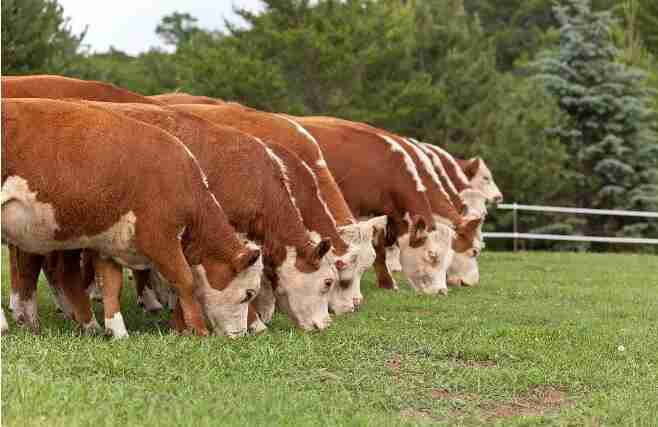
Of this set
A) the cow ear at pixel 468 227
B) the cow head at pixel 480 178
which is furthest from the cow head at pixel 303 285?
the cow head at pixel 480 178

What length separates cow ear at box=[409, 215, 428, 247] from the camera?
46.4ft

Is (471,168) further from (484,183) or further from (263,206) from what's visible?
(263,206)

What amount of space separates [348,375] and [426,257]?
6.82m

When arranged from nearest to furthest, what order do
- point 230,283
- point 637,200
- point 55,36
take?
point 230,283, point 55,36, point 637,200

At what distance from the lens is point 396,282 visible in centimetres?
1595

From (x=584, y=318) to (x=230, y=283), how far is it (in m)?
4.32

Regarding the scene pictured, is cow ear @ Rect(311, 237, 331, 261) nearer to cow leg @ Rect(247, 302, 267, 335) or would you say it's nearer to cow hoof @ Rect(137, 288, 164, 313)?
cow leg @ Rect(247, 302, 267, 335)

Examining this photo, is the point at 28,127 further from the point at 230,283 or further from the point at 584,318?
the point at 584,318

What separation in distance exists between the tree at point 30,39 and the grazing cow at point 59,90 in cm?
1430

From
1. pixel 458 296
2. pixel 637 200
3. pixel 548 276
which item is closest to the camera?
pixel 458 296

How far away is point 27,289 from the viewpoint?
31.1 ft

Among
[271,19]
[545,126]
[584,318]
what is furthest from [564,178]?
[584,318]

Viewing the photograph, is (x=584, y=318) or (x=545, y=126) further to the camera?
(x=545, y=126)

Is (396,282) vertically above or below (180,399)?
below
